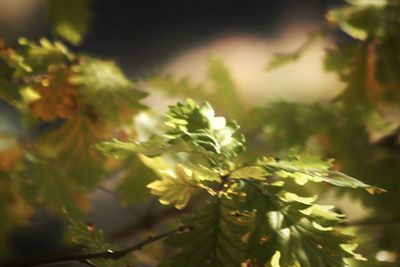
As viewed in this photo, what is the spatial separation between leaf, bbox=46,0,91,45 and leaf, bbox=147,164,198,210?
0.46 m

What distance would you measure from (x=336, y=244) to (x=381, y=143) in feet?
2.03

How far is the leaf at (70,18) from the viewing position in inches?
37.2

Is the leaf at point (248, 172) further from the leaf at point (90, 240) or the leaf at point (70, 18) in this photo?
the leaf at point (70, 18)

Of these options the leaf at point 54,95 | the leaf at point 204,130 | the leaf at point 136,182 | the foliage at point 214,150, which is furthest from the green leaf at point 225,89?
the leaf at point 204,130

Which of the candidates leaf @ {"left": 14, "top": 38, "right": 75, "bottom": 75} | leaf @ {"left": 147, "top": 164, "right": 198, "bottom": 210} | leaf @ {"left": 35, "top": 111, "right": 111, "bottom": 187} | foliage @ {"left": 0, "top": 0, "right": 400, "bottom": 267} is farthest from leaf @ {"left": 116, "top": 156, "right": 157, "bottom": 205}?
leaf @ {"left": 147, "top": 164, "right": 198, "bottom": 210}

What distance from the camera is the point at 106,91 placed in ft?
2.73

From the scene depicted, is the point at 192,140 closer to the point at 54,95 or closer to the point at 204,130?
the point at 204,130

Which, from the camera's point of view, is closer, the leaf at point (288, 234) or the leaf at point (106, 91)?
the leaf at point (288, 234)

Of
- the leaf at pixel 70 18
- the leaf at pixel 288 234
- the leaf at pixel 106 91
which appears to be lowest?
the leaf at pixel 288 234

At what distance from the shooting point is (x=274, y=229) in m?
0.52

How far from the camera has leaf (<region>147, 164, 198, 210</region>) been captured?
57 centimetres

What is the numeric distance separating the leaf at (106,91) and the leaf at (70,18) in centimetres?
10

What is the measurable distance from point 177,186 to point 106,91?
0.31m

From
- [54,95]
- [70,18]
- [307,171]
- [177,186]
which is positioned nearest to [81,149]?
[54,95]
